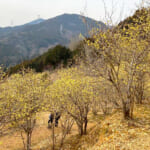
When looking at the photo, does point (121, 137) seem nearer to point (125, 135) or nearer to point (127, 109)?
point (125, 135)

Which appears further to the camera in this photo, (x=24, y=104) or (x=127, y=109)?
(x=24, y=104)

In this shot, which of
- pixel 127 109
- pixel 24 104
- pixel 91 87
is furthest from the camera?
pixel 91 87

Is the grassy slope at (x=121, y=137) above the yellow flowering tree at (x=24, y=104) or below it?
below

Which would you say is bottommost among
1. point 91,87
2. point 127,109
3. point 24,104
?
point 127,109

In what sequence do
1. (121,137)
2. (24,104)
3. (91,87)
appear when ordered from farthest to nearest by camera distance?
(91,87) → (24,104) → (121,137)

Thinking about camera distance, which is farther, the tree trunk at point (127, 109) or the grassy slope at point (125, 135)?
the tree trunk at point (127, 109)

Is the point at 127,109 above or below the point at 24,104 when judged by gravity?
below

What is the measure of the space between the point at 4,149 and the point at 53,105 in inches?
239

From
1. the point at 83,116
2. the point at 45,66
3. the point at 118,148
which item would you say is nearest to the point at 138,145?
the point at 118,148

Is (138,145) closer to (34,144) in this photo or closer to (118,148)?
(118,148)

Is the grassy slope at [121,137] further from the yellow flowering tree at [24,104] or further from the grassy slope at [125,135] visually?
the yellow flowering tree at [24,104]

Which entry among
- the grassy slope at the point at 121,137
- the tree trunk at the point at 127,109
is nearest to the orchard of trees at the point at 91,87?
the tree trunk at the point at 127,109

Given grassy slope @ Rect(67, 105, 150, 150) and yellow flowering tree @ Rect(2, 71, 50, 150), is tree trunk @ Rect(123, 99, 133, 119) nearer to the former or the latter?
grassy slope @ Rect(67, 105, 150, 150)

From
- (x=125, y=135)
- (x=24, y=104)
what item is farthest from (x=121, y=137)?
(x=24, y=104)
